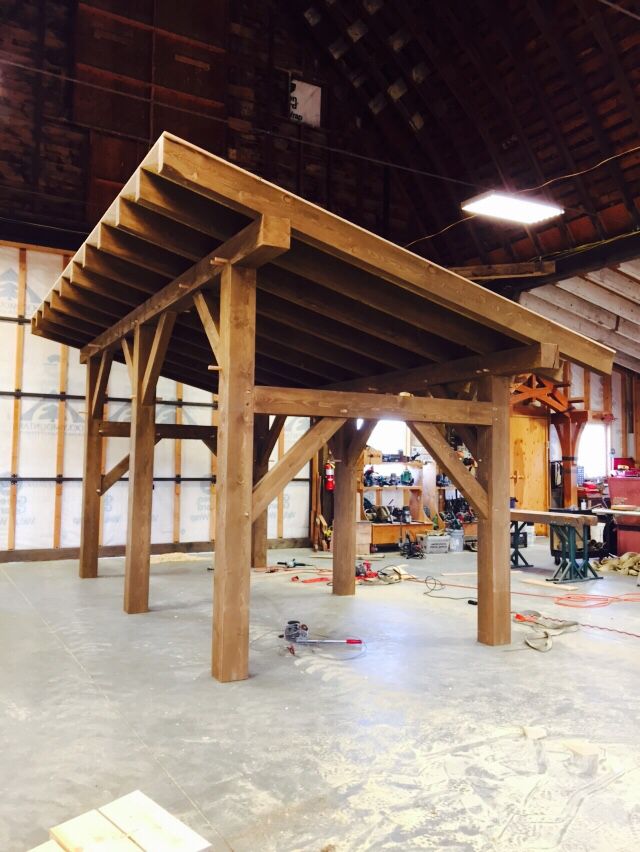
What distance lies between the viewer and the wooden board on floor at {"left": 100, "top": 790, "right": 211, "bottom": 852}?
6.21ft

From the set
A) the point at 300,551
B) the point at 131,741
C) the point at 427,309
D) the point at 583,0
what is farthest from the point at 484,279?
the point at 131,741

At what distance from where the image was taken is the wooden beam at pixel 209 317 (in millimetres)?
4395

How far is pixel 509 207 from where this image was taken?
8.45m

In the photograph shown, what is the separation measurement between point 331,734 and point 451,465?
241cm

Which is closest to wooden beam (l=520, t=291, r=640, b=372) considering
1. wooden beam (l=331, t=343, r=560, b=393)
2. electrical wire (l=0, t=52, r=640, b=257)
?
electrical wire (l=0, t=52, r=640, b=257)

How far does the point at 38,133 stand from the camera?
31.8ft

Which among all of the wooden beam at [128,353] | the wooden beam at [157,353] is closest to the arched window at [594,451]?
the wooden beam at [128,353]

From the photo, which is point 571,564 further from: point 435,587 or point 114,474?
point 114,474

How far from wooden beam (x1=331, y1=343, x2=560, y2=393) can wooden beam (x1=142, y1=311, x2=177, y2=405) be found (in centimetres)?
205

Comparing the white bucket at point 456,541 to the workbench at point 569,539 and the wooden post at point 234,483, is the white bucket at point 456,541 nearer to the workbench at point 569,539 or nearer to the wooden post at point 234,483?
the workbench at point 569,539

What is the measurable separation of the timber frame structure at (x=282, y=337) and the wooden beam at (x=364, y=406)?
13 mm

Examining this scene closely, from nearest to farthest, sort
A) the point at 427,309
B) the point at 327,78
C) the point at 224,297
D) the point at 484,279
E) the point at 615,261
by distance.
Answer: the point at 224,297 < the point at 427,309 < the point at 615,261 < the point at 484,279 < the point at 327,78

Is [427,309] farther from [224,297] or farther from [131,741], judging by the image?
[131,741]

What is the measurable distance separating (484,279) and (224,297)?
293 inches
